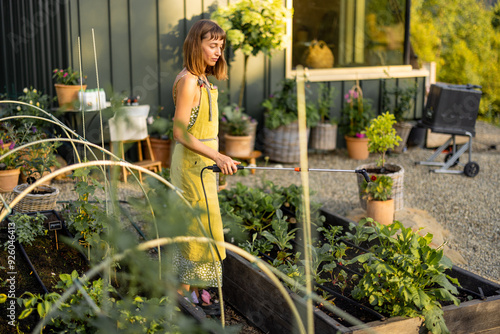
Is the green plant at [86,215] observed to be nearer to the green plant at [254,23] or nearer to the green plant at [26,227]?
the green plant at [26,227]

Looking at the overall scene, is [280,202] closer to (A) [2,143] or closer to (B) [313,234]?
(B) [313,234]

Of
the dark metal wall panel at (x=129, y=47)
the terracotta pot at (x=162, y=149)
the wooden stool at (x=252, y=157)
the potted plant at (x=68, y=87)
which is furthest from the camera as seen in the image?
the wooden stool at (x=252, y=157)

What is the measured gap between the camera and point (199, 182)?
9.55 ft

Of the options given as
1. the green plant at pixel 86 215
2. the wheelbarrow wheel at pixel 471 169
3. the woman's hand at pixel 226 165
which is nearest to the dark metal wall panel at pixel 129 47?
the wheelbarrow wheel at pixel 471 169

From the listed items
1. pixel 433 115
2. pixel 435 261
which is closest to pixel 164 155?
pixel 433 115

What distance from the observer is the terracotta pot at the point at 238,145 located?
622cm

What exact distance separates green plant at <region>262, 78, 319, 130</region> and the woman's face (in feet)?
12.1

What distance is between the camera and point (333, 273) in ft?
10.8

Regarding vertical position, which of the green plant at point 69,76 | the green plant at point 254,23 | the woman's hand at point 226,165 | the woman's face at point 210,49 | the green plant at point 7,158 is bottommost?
the green plant at point 7,158

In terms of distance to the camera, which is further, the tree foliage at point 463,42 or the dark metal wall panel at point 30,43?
the tree foliage at point 463,42

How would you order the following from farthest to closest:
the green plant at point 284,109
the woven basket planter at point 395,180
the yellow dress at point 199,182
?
1. the green plant at point 284,109
2. the woven basket planter at point 395,180
3. the yellow dress at point 199,182

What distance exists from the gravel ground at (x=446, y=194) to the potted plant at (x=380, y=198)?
0.46 meters

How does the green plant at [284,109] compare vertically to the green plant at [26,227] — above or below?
above

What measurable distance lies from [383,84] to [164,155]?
3.16 m
